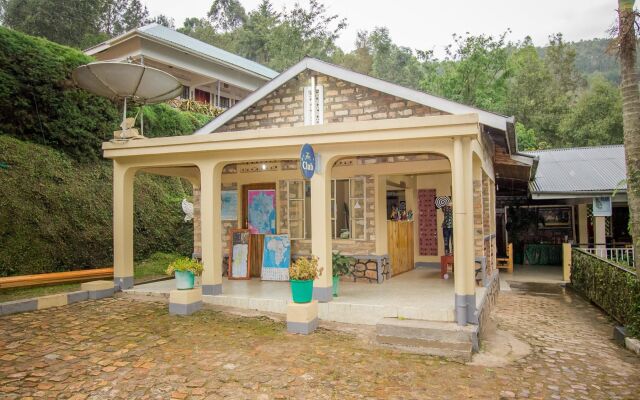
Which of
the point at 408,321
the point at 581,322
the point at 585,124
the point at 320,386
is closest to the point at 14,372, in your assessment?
the point at 320,386

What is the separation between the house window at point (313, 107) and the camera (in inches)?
359

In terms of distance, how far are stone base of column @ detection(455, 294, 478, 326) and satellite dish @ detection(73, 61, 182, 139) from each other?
615 cm

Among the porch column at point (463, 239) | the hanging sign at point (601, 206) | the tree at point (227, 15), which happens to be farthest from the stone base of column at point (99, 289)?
the tree at point (227, 15)

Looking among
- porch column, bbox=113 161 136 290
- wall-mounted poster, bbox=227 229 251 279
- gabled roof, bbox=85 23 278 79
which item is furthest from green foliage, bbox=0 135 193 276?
gabled roof, bbox=85 23 278 79

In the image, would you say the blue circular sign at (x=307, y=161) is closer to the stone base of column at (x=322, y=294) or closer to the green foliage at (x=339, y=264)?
the green foliage at (x=339, y=264)

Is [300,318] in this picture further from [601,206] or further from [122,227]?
Answer: [601,206]

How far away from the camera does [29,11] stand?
2294 cm

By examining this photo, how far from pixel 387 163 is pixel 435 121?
2.91 m

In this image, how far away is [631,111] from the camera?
20.0ft

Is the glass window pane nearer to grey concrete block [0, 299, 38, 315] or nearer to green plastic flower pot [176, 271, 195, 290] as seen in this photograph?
green plastic flower pot [176, 271, 195, 290]

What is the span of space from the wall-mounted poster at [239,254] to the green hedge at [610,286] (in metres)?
6.87

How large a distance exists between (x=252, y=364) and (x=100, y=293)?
4631 millimetres

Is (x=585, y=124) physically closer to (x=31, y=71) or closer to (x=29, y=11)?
(x=31, y=71)

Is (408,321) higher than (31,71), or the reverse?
(31,71)
